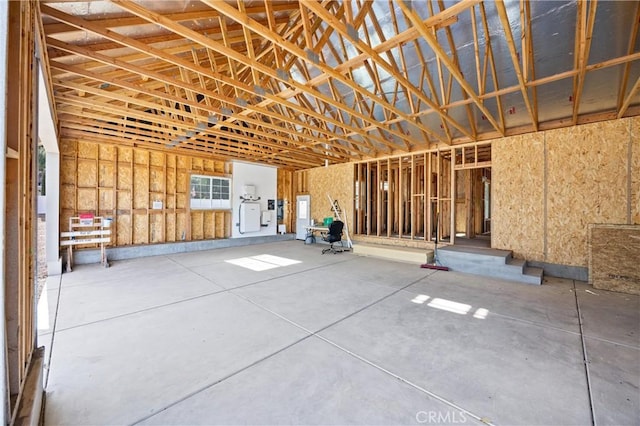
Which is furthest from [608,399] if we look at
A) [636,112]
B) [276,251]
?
[276,251]

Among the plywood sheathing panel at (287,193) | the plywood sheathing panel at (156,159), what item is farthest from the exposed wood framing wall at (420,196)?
the plywood sheathing panel at (156,159)

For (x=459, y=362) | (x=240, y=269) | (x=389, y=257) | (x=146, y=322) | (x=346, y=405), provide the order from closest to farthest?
(x=346, y=405)
(x=459, y=362)
(x=146, y=322)
(x=240, y=269)
(x=389, y=257)

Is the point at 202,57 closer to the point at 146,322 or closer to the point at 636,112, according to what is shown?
the point at 146,322

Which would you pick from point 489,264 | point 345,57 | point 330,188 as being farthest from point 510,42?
point 330,188

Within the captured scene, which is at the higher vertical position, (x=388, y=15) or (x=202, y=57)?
(x=388, y=15)

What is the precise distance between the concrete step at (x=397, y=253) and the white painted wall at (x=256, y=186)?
4.22 meters

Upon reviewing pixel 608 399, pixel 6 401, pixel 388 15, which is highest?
pixel 388 15

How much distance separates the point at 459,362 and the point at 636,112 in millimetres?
6108

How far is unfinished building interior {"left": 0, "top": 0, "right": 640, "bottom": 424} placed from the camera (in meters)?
1.78

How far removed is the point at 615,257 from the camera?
14.6 ft

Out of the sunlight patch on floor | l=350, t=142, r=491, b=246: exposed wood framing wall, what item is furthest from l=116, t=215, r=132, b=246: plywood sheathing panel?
l=350, t=142, r=491, b=246: exposed wood framing wall

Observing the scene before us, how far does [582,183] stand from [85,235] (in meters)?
11.4

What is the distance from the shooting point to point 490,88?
16.8ft

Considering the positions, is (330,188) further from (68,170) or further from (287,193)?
(68,170)
